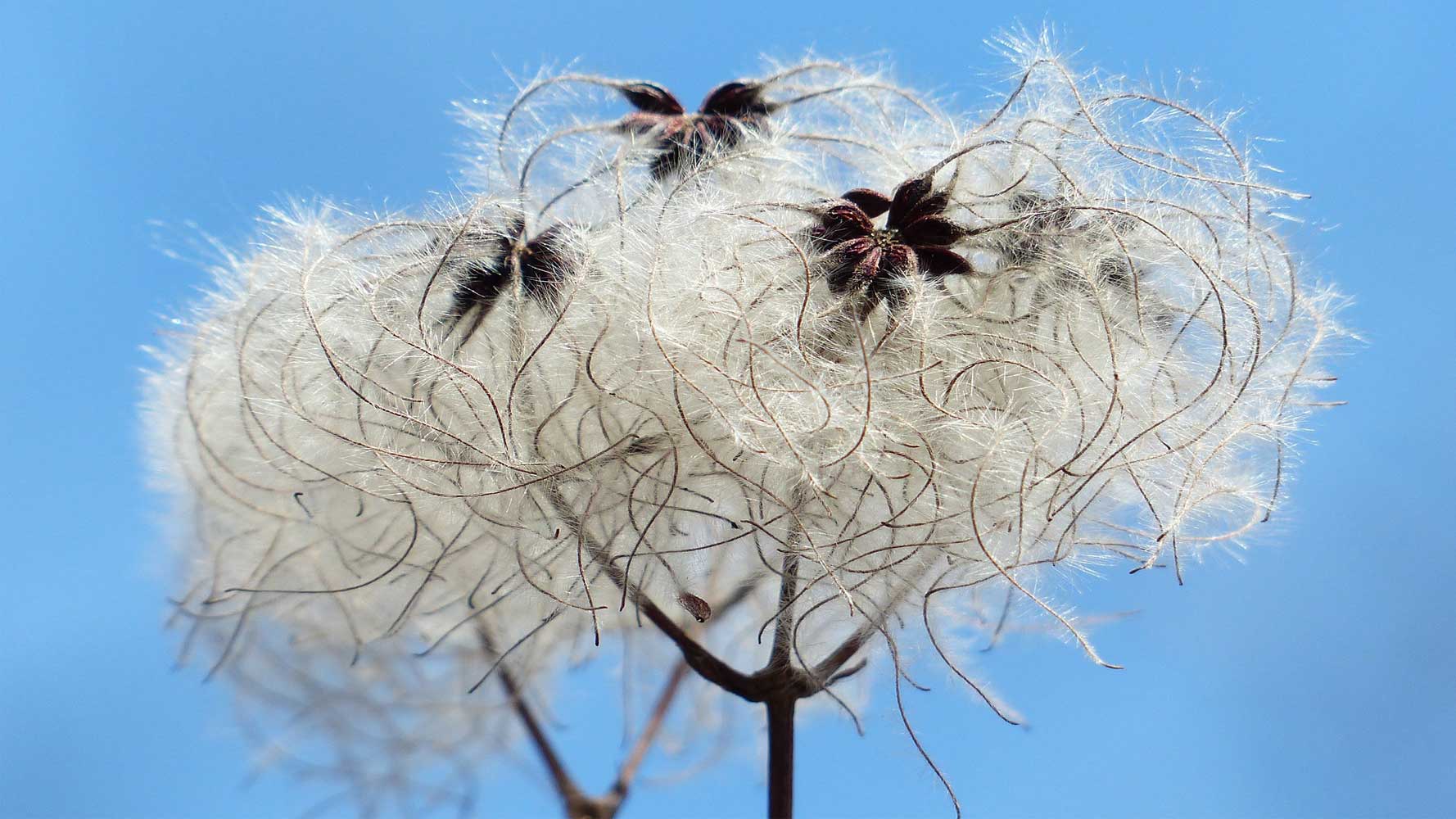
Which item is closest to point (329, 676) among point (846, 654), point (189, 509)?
point (189, 509)

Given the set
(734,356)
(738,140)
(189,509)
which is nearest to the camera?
(734,356)

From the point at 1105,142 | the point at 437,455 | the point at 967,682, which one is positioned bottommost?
the point at 967,682

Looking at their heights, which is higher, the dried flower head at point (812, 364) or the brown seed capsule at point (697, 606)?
the dried flower head at point (812, 364)

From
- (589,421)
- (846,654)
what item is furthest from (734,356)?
(846,654)

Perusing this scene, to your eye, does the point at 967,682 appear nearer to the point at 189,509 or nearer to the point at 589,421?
the point at 589,421

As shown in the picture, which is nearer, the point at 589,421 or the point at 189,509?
the point at 589,421

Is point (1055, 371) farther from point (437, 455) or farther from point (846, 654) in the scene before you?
point (437, 455)

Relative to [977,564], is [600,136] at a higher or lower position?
higher

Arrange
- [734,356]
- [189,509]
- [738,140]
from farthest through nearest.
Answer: [189,509]
[738,140]
[734,356]

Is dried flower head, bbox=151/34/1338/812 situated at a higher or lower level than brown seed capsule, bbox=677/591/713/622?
higher
